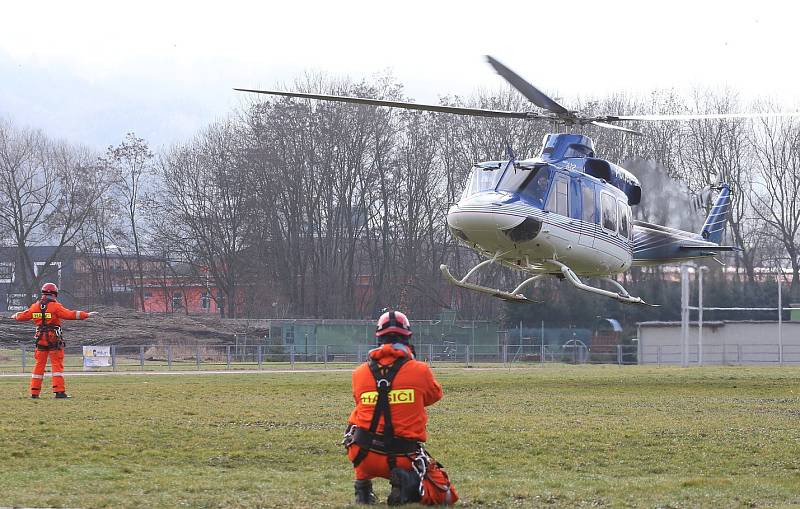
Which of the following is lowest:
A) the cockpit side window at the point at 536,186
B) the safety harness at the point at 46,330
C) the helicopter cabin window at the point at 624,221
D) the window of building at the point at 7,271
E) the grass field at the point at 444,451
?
the grass field at the point at 444,451

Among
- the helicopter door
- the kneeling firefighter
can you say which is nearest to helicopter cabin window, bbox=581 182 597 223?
the helicopter door

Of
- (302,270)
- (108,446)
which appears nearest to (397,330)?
(108,446)

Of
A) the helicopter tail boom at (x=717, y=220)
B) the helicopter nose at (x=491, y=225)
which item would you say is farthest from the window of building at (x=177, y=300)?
the helicopter nose at (x=491, y=225)

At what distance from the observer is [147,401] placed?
22.3 meters

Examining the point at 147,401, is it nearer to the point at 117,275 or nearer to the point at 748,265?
the point at 748,265

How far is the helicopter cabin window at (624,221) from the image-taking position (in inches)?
1153

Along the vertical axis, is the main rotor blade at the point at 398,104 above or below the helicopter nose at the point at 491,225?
above

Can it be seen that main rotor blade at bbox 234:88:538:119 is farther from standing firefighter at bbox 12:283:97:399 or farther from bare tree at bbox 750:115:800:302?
bare tree at bbox 750:115:800:302

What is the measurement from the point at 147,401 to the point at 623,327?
49844mm

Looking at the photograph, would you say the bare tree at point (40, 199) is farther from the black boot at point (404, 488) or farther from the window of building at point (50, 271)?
the black boot at point (404, 488)

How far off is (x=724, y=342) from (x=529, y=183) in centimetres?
3912

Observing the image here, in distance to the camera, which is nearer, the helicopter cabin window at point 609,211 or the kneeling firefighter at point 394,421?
the kneeling firefighter at point 394,421

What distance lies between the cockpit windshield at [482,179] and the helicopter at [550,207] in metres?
0.02

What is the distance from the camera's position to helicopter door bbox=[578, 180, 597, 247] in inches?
1087
